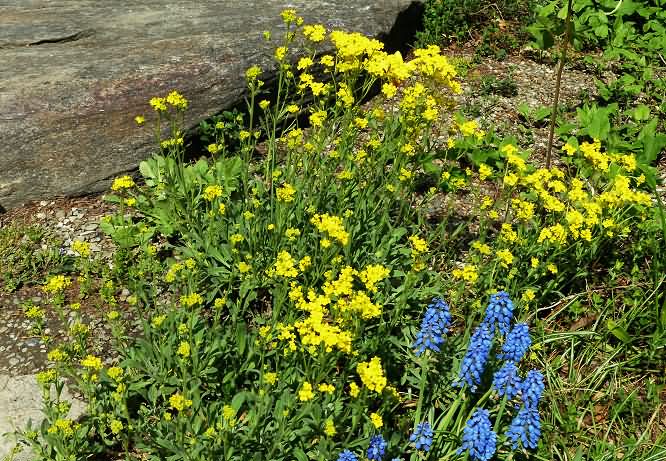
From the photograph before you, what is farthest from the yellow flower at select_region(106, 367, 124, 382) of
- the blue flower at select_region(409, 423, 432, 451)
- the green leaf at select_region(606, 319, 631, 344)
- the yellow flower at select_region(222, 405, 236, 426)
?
the green leaf at select_region(606, 319, 631, 344)

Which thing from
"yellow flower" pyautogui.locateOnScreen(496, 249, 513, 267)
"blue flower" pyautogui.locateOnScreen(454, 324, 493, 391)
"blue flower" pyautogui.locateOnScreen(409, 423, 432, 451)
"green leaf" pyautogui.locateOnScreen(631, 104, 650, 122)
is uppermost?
"green leaf" pyautogui.locateOnScreen(631, 104, 650, 122)

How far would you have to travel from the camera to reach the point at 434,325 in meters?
2.94

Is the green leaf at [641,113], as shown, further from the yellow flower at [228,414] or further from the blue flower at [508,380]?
the yellow flower at [228,414]

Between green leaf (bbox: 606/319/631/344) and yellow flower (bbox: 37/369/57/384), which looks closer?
yellow flower (bbox: 37/369/57/384)

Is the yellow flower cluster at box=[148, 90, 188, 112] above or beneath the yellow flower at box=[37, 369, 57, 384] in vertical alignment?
above

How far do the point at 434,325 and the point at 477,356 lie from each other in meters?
0.22

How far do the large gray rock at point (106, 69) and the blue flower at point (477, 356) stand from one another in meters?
2.62

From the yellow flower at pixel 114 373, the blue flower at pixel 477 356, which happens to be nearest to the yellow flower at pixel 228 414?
the yellow flower at pixel 114 373

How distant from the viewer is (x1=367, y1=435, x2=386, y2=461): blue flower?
258cm

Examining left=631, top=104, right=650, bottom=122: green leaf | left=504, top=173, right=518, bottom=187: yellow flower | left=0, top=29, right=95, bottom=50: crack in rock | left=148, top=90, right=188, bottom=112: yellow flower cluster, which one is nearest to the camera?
left=148, top=90, right=188, bottom=112: yellow flower cluster

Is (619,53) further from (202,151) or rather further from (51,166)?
(51,166)

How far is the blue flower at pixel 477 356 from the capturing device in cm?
285

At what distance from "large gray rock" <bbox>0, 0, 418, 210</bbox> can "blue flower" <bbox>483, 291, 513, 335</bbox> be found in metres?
2.57

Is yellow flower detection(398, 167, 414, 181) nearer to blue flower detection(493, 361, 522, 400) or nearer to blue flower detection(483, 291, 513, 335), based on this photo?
blue flower detection(483, 291, 513, 335)
